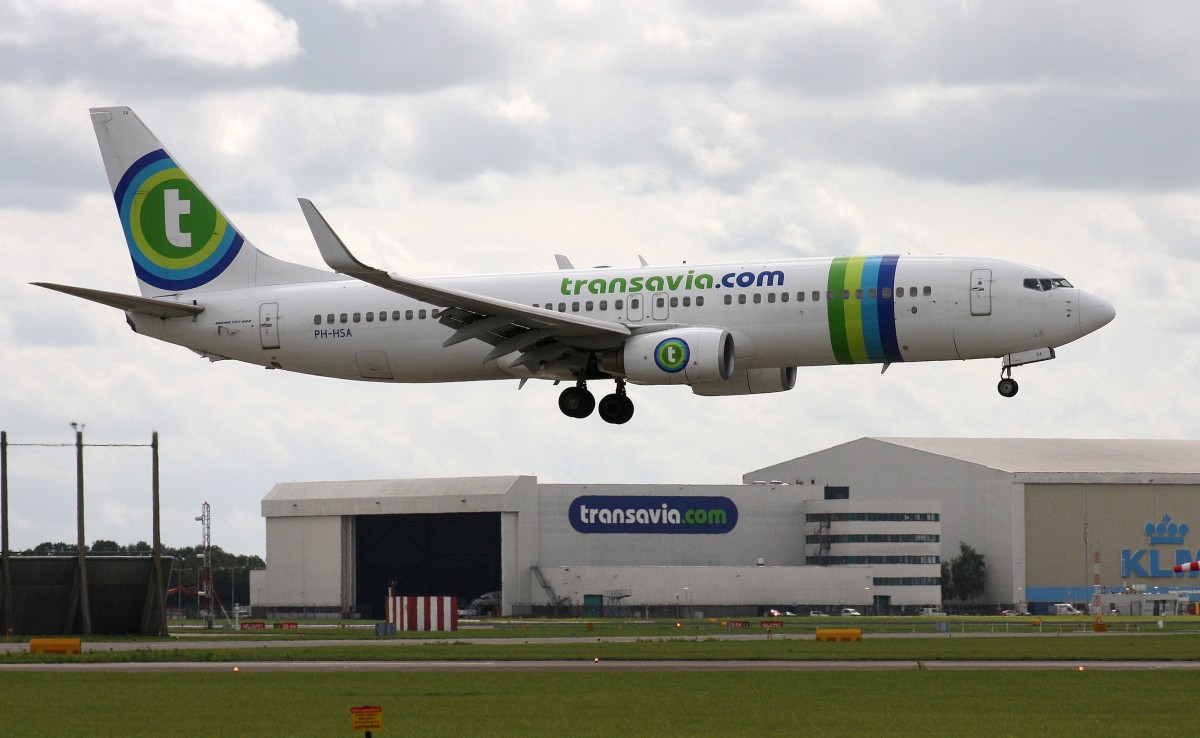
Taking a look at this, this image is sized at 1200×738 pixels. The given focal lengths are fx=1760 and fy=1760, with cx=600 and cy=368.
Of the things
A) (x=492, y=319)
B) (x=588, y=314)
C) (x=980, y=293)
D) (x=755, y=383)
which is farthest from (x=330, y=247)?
(x=980, y=293)

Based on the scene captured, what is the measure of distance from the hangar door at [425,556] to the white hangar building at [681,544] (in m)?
0.20

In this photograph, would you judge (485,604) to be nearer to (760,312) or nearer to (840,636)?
(840,636)

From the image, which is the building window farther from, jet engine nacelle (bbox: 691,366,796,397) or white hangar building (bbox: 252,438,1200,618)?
jet engine nacelle (bbox: 691,366,796,397)

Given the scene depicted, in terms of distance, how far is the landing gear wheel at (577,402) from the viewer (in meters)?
62.8

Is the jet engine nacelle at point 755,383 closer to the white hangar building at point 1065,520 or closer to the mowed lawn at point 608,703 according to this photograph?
the mowed lawn at point 608,703

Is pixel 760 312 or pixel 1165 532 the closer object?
pixel 760 312

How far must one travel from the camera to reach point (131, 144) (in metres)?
69.2

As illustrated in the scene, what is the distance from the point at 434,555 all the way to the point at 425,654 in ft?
371

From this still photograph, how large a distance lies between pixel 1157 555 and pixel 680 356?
5627 inches

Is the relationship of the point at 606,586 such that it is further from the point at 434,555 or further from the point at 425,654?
the point at 425,654

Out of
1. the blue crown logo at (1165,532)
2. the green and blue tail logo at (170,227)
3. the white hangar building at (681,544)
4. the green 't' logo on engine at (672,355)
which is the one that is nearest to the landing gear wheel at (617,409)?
the green 't' logo on engine at (672,355)

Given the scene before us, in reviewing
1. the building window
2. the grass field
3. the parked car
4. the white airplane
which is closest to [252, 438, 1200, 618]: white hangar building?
the parked car

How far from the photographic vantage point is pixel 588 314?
59.6 metres

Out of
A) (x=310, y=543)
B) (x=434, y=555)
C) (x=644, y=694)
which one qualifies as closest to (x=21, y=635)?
(x=644, y=694)
